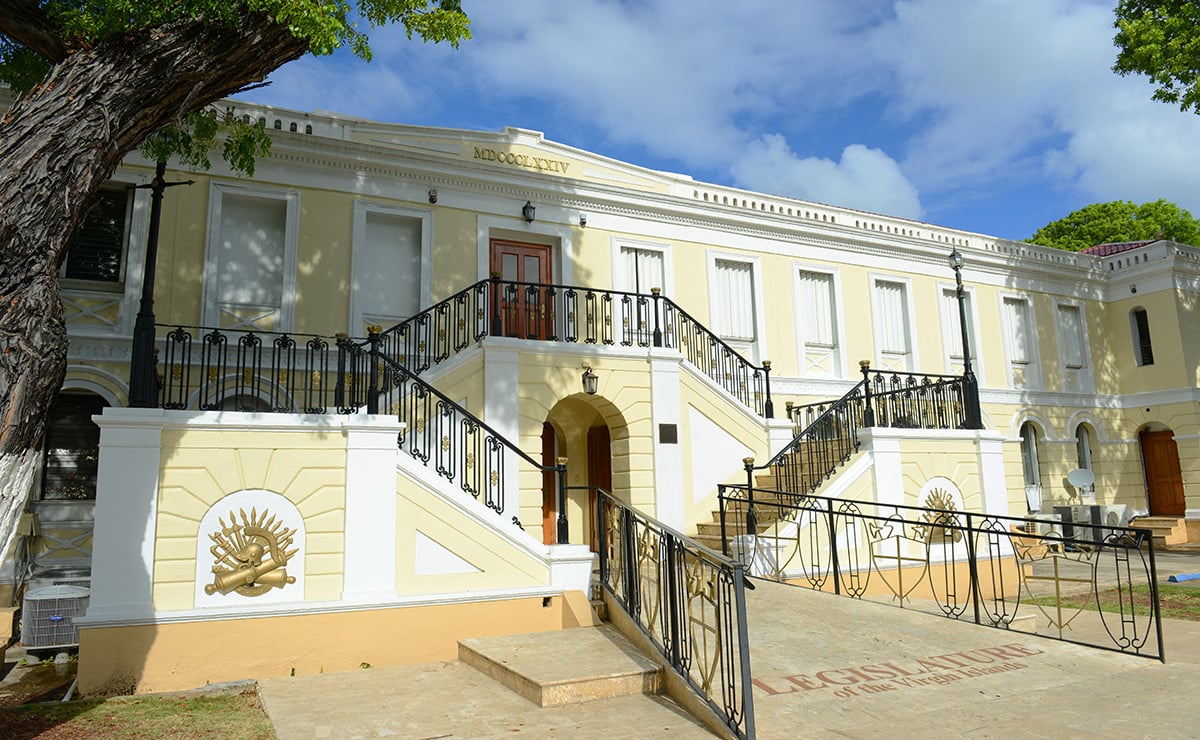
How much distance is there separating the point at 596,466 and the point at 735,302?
498 centimetres

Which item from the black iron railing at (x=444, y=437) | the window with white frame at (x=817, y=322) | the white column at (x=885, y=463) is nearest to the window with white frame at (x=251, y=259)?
the black iron railing at (x=444, y=437)

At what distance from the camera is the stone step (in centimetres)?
605

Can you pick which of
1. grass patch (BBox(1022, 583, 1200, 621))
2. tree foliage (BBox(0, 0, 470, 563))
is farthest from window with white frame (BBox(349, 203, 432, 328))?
grass patch (BBox(1022, 583, 1200, 621))

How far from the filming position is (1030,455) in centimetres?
1956

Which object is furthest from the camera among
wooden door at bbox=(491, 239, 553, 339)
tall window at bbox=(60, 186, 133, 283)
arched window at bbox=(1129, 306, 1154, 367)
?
arched window at bbox=(1129, 306, 1154, 367)

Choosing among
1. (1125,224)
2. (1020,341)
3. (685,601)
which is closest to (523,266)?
(685,601)

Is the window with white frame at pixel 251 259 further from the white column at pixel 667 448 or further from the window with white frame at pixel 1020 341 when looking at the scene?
the window with white frame at pixel 1020 341

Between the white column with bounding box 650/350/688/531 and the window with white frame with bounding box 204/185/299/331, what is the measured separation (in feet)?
19.0

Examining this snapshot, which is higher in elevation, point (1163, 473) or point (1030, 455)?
point (1030, 455)

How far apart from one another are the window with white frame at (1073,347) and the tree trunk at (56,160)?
813 inches

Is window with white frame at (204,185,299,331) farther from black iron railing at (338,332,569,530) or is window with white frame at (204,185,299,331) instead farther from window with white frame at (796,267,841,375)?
window with white frame at (796,267,841,375)

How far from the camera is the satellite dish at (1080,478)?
63.2 ft

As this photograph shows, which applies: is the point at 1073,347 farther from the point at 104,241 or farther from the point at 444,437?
the point at 104,241

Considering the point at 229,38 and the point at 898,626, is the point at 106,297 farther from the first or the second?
the point at 898,626
